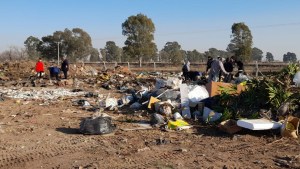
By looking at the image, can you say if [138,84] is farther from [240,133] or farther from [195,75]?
[240,133]

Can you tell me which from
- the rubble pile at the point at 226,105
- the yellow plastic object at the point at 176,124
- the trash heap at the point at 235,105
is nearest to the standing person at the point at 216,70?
the rubble pile at the point at 226,105

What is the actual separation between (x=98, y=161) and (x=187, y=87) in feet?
15.9

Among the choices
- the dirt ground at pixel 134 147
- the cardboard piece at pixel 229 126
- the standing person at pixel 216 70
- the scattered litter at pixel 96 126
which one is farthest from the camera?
the standing person at pixel 216 70

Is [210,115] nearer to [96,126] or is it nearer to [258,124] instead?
[258,124]

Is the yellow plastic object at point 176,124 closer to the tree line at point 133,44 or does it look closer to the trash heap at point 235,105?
the trash heap at point 235,105

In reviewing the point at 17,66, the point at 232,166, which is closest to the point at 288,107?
the point at 232,166

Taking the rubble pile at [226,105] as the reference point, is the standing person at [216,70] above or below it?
above

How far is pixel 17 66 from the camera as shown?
27984mm

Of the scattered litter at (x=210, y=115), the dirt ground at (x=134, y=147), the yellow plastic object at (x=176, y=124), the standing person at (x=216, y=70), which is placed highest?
the standing person at (x=216, y=70)

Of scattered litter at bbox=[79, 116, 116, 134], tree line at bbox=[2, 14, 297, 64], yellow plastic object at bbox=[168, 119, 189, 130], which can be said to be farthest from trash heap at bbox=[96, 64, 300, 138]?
tree line at bbox=[2, 14, 297, 64]

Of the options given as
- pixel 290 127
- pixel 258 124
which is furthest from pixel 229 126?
pixel 290 127

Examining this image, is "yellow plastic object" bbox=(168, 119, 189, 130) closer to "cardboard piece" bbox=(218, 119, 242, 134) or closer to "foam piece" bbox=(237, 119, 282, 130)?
"cardboard piece" bbox=(218, 119, 242, 134)

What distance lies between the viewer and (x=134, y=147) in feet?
22.7

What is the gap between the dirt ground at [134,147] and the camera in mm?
6004
